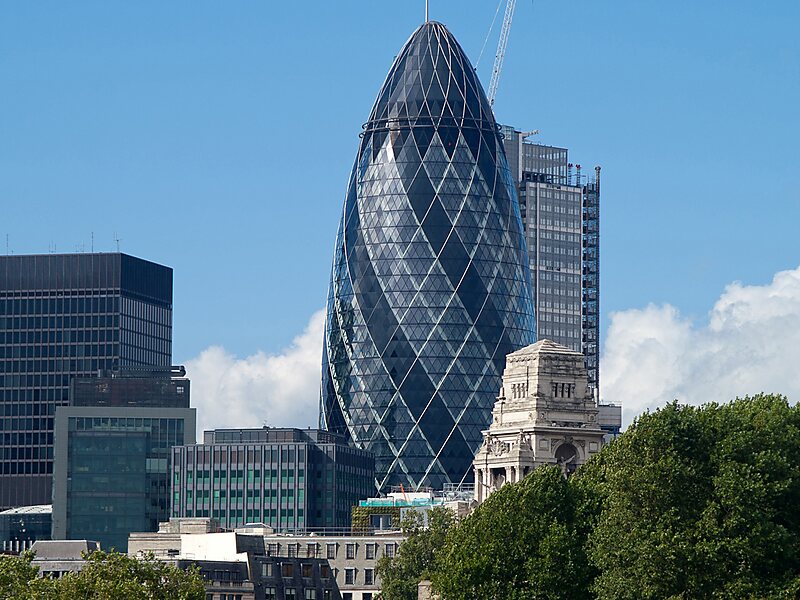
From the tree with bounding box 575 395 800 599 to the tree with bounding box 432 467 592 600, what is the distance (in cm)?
391

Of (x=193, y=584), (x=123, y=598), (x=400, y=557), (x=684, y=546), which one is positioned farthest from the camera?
(x=400, y=557)

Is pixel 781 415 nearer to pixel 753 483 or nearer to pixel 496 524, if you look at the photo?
pixel 753 483

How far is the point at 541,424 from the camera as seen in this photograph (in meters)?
192

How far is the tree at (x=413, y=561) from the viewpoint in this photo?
18225 cm

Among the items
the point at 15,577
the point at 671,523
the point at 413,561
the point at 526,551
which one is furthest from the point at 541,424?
the point at 671,523

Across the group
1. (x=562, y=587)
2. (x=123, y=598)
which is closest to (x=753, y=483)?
(x=562, y=587)

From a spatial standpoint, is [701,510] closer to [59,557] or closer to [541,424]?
[541,424]

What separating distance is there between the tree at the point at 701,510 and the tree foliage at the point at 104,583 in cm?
2434

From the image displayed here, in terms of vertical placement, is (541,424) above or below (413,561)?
above

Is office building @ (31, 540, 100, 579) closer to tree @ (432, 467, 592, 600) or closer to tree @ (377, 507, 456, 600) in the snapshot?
tree @ (377, 507, 456, 600)

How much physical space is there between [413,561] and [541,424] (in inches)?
632

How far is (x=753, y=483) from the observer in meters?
123

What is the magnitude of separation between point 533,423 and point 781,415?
62790 millimetres

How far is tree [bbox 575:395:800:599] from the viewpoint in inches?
4783
